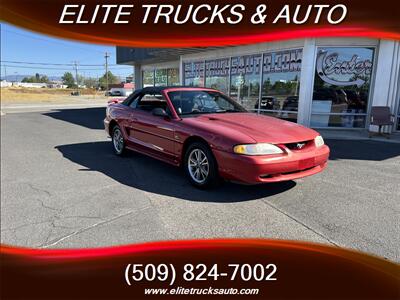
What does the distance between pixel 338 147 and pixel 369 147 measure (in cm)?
72

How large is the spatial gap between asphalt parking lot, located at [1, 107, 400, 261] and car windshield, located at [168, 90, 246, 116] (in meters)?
1.06

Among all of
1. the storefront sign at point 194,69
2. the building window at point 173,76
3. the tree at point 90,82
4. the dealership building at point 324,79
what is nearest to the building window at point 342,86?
the dealership building at point 324,79

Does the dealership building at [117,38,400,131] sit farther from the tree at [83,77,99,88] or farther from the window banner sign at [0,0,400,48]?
the tree at [83,77,99,88]

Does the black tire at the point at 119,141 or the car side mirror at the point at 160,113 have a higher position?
the car side mirror at the point at 160,113

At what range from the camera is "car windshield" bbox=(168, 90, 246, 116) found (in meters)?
4.81

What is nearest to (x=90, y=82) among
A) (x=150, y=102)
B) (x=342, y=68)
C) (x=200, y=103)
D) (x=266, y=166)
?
(x=342, y=68)

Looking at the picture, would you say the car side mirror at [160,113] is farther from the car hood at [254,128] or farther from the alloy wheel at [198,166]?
the alloy wheel at [198,166]

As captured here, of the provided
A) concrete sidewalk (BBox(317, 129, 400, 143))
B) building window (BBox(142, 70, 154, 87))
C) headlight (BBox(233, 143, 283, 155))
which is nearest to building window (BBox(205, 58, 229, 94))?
concrete sidewalk (BBox(317, 129, 400, 143))

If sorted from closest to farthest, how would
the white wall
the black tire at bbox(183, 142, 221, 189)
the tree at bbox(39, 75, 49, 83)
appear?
the black tire at bbox(183, 142, 221, 189)
the white wall
the tree at bbox(39, 75, 49, 83)

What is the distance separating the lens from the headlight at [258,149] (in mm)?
3569

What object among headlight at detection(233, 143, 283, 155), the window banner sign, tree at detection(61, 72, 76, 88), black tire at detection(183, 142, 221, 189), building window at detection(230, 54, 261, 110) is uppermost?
tree at detection(61, 72, 76, 88)

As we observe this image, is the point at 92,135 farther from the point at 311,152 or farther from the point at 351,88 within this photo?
the point at 351,88

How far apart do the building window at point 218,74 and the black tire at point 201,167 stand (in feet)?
28.6

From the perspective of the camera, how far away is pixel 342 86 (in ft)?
30.6
